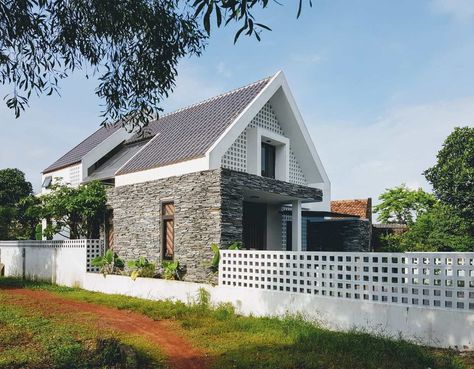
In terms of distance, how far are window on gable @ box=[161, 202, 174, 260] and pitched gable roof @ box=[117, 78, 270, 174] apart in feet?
4.27

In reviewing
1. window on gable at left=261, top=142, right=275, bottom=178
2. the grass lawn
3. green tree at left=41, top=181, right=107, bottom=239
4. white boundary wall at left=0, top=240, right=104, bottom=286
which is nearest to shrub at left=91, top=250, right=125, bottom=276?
white boundary wall at left=0, top=240, right=104, bottom=286

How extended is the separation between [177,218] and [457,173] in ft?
82.9

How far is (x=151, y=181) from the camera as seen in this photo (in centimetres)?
1240

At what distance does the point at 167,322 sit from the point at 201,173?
3997 mm

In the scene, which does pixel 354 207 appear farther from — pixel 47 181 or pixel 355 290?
pixel 355 290

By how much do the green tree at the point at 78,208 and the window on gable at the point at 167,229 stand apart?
3736 millimetres

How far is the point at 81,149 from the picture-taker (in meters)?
19.7

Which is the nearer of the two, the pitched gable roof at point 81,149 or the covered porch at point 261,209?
the covered porch at point 261,209

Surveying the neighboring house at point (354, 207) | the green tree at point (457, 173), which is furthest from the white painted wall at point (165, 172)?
the green tree at point (457, 173)

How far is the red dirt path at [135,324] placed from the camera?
595cm

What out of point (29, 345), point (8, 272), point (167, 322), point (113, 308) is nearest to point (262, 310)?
point (167, 322)

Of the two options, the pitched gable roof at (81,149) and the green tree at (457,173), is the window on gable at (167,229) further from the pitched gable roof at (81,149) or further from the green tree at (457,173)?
the green tree at (457,173)

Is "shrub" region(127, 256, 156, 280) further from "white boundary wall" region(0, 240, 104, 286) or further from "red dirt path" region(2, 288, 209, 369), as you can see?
"white boundary wall" region(0, 240, 104, 286)

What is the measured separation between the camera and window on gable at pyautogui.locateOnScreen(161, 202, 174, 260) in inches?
466
